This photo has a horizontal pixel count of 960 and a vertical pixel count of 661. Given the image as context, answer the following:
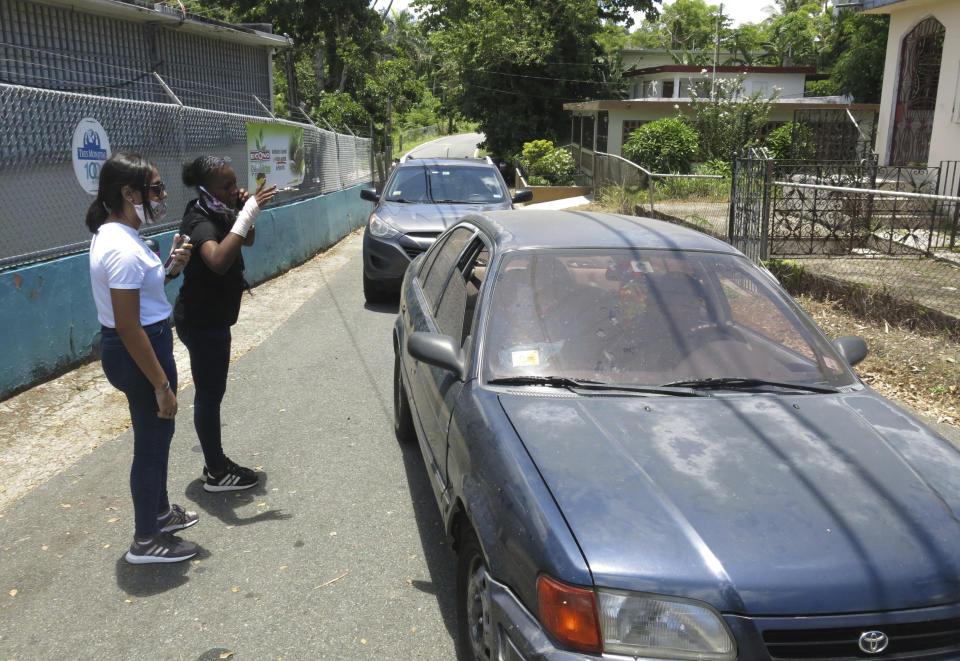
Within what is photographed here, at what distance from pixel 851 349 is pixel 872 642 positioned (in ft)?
5.68

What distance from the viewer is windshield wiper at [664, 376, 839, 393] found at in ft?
10.1

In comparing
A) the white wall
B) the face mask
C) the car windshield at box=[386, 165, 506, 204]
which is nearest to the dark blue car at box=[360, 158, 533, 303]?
the car windshield at box=[386, 165, 506, 204]

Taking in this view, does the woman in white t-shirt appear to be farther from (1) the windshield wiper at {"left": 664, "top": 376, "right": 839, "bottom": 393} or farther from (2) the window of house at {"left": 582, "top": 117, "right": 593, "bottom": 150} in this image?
(2) the window of house at {"left": 582, "top": 117, "right": 593, "bottom": 150}

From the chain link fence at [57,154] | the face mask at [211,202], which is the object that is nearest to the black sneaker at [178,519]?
the face mask at [211,202]

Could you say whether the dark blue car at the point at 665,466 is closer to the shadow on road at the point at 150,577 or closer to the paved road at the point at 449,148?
the shadow on road at the point at 150,577

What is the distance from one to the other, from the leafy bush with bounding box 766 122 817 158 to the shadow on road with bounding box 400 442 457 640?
18673mm

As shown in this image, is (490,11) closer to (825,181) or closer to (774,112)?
(774,112)

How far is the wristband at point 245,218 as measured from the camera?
12.5 ft

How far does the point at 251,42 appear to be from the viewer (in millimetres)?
17609

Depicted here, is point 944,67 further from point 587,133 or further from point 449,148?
point 449,148

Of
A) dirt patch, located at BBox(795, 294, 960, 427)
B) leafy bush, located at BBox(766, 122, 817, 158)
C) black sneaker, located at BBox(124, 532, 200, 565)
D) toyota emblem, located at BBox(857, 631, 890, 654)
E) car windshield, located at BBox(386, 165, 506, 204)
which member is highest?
leafy bush, located at BBox(766, 122, 817, 158)

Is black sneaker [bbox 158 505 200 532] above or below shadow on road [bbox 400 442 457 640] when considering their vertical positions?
above

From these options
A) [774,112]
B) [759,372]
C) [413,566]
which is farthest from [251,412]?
[774,112]

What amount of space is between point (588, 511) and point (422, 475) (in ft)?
8.18
